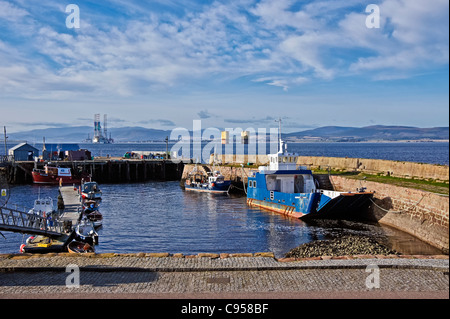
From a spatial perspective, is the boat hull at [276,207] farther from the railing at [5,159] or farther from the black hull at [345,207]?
the railing at [5,159]

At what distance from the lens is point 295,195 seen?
33.1 metres

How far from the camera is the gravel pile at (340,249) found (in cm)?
1944

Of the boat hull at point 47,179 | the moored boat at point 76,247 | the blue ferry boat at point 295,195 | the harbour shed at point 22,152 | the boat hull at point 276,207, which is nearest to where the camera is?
the moored boat at point 76,247

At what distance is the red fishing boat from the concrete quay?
49937 millimetres

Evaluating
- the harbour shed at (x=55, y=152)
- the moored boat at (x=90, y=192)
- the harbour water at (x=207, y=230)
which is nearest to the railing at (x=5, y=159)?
the harbour shed at (x=55, y=152)

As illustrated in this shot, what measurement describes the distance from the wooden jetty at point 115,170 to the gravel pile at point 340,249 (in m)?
47.4

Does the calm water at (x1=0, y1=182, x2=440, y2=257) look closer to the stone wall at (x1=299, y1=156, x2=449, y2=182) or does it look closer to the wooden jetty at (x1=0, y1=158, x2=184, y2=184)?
the stone wall at (x1=299, y1=156, x2=449, y2=182)

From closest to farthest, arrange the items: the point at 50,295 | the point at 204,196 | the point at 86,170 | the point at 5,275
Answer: the point at 50,295
the point at 5,275
the point at 204,196
the point at 86,170

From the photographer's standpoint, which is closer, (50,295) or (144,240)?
(50,295)

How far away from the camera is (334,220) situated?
31.7 m

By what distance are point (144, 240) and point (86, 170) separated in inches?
1809

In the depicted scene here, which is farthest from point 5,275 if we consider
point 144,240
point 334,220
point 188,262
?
point 334,220
